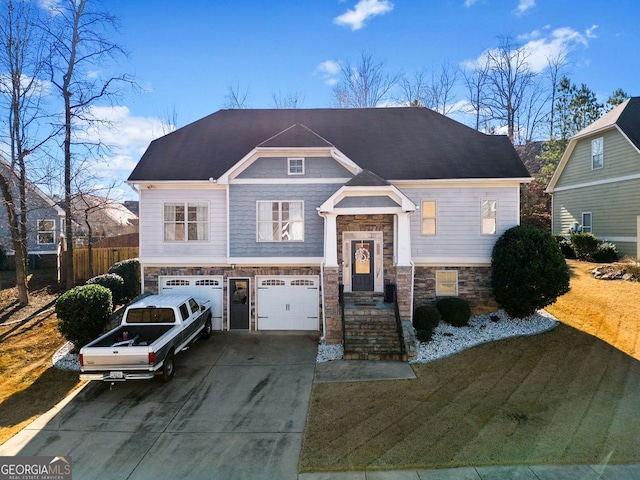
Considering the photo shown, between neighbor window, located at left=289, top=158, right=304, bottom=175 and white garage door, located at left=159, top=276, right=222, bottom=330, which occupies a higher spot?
neighbor window, located at left=289, top=158, right=304, bottom=175

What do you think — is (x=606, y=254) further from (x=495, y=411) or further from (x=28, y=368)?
(x=28, y=368)

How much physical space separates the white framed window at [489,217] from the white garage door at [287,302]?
6.76 meters

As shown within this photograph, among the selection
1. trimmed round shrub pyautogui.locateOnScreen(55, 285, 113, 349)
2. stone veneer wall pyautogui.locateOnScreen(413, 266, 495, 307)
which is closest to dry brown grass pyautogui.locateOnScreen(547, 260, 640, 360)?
stone veneer wall pyautogui.locateOnScreen(413, 266, 495, 307)

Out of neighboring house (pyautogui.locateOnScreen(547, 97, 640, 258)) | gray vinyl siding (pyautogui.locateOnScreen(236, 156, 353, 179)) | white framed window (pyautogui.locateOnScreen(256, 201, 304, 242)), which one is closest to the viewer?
gray vinyl siding (pyautogui.locateOnScreen(236, 156, 353, 179))

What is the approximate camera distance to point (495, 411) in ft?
24.6

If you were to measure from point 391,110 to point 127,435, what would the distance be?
15.9 meters

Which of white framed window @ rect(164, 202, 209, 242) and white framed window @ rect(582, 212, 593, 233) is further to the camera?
white framed window @ rect(582, 212, 593, 233)

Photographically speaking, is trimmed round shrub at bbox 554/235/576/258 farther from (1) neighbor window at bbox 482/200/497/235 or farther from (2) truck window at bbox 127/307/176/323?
(2) truck window at bbox 127/307/176/323

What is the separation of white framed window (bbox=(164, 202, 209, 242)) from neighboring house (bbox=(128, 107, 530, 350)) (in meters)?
0.04

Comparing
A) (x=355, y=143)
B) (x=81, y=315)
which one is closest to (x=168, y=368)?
(x=81, y=315)

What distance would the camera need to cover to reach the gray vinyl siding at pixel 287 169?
13461mm

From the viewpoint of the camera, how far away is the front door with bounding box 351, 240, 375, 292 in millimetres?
13922

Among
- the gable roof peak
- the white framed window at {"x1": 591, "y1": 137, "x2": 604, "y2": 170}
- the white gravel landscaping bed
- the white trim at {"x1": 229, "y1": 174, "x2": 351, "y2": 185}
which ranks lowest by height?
the white gravel landscaping bed

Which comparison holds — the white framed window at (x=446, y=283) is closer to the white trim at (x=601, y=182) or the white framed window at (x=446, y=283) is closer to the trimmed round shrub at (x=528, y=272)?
the trimmed round shrub at (x=528, y=272)
